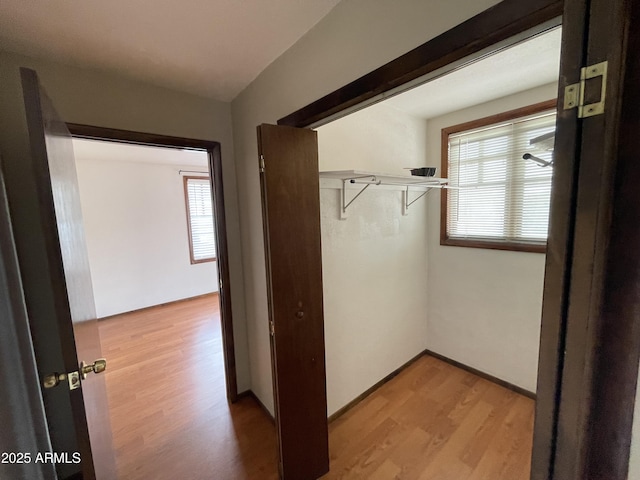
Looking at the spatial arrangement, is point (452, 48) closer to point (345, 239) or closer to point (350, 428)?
point (345, 239)

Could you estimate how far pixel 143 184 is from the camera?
4.17 m

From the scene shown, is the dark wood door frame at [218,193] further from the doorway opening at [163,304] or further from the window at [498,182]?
the window at [498,182]

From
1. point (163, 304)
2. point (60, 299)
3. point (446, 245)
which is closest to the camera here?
point (60, 299)

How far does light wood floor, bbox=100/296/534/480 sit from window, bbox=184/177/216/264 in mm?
2384

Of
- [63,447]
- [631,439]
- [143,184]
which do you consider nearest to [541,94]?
[631,439]

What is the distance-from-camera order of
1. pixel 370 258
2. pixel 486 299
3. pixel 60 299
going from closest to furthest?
1. pixel 60 299
2. pixel 370 258
3. pixel 486 299

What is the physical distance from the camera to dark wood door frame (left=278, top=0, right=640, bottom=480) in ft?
1.48

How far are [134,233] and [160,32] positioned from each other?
3856mm

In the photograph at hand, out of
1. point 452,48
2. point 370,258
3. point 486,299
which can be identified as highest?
point 452,48

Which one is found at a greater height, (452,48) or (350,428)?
(452,48)

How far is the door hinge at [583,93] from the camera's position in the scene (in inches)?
18.4

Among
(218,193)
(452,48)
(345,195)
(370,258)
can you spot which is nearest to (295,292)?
(345,195)

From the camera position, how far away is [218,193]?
1.95m

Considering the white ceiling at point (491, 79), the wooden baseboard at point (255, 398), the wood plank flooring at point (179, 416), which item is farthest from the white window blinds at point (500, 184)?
the wood plank flooring at point (179, 416)
